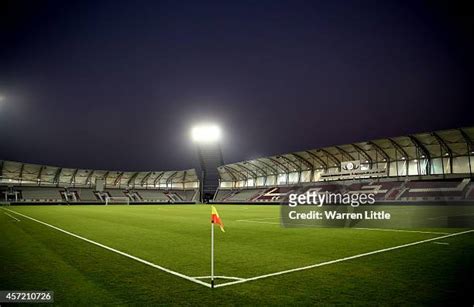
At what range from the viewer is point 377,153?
56.2m

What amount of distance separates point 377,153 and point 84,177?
77.7 metres

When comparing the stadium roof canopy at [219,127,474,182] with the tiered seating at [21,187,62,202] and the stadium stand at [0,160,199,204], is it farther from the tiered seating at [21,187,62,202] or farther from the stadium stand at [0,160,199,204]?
the tiered seating at [21,187,62,202]

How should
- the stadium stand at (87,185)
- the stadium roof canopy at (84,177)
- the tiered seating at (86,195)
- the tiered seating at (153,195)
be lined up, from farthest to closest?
1. the tiered seating at (153,195)
2. the tiered seating at (86,195)
3. the stadium roof canopy at (84,177)
4. the stadium stand at (87,185)

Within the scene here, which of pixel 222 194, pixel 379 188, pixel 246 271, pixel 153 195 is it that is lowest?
pixel 153 195

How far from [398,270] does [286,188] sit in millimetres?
61975

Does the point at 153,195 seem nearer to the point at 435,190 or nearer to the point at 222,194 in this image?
the point at 222,194

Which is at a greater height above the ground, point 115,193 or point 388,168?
point 388,168

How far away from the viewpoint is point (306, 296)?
4.97 meters

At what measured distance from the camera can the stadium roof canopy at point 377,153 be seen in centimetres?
4678

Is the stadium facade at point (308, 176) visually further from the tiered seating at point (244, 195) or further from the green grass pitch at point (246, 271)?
the green grass pitch at point (246, 271)

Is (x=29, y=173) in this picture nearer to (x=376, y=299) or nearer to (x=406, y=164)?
(x=406, y=164)

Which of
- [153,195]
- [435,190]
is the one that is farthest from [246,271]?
[153,195]

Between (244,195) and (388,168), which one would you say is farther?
(244,195)

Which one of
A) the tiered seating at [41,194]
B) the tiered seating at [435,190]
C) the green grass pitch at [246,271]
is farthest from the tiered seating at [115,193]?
the green grass pitch at [246,271]
